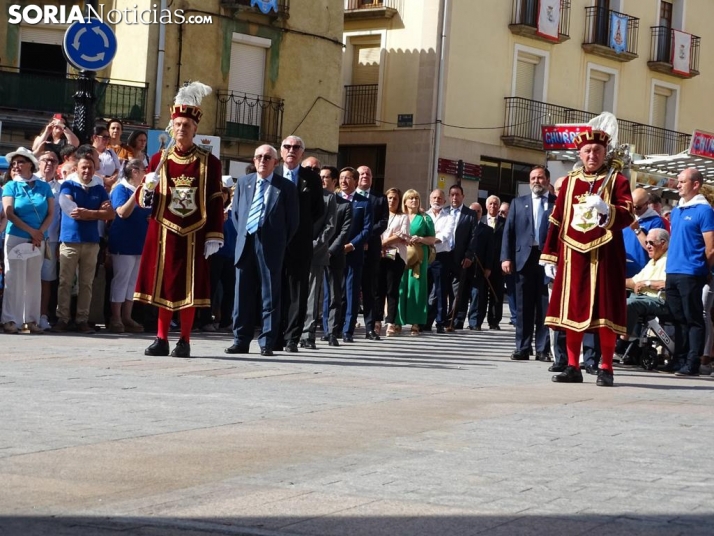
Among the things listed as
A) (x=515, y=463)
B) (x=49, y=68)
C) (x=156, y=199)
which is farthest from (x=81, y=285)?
(x=49, y=68)

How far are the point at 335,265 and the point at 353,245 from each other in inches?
31.3

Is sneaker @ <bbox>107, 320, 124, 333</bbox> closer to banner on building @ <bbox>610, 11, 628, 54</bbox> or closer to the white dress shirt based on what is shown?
the white dress shirt

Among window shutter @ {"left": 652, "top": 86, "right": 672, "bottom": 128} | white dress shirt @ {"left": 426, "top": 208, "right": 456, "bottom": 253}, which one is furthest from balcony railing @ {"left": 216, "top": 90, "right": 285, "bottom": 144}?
window shutter @ {"left": 652, "top": 86, "right": 672, "bottom": 128}

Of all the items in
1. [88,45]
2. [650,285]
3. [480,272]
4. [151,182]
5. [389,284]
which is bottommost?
[389,284]

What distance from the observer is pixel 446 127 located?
1571 inches

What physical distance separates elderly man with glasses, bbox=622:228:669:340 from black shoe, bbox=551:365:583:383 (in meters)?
2.46

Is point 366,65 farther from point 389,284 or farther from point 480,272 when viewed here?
point 389,284

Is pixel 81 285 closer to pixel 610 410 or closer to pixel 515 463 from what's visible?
pixel 610 410

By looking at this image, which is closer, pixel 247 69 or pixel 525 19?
pixel 247 69

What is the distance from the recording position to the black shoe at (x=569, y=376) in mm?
12203

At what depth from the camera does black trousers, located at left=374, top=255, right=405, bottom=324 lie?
18.9 metres

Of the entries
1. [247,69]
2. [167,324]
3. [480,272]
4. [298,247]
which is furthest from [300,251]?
[247,69]


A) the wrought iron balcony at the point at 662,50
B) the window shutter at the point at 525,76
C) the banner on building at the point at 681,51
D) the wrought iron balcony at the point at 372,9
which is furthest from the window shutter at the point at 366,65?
the banner on building at the point at 681,51

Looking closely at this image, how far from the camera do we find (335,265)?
52.4 feet
